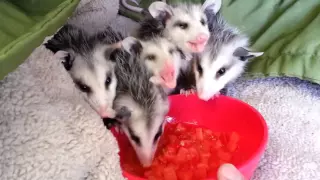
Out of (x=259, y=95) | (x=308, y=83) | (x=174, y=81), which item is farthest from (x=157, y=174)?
(x=308, y=83)

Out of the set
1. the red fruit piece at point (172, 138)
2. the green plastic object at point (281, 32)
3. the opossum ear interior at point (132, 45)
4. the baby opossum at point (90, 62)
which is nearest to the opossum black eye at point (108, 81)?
the baby opossum at point (90, 62)

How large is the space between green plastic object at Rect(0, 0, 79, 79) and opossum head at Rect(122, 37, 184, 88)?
27 centimetres

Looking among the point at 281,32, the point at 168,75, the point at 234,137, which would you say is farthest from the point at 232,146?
the point at 281,32

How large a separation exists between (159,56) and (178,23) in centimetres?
15

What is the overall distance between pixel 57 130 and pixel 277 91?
0.77m

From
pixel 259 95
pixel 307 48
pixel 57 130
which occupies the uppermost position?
pixel 57 130

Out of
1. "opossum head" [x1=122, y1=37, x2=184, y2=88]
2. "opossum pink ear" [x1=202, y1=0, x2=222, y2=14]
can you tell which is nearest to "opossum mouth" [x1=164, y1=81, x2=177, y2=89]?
"opossum head" [x1=122, y1=37, x2=184, y2=88]

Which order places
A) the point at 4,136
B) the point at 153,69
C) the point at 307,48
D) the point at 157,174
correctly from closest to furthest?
the point at 4,136
the point at 157,174
the point at 153,69
the point at 307,48

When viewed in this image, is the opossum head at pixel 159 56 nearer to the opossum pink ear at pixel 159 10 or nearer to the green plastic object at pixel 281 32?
the opossum pink ear at pixel 159 10

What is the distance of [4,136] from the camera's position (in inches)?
37.5

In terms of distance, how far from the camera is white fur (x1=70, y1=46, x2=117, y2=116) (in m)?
1.27

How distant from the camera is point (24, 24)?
1054mm

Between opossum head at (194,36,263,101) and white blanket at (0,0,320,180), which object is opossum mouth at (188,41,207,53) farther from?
white blanket at (0,0,320,180)

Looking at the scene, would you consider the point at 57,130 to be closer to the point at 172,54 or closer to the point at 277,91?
the point at 172,54
